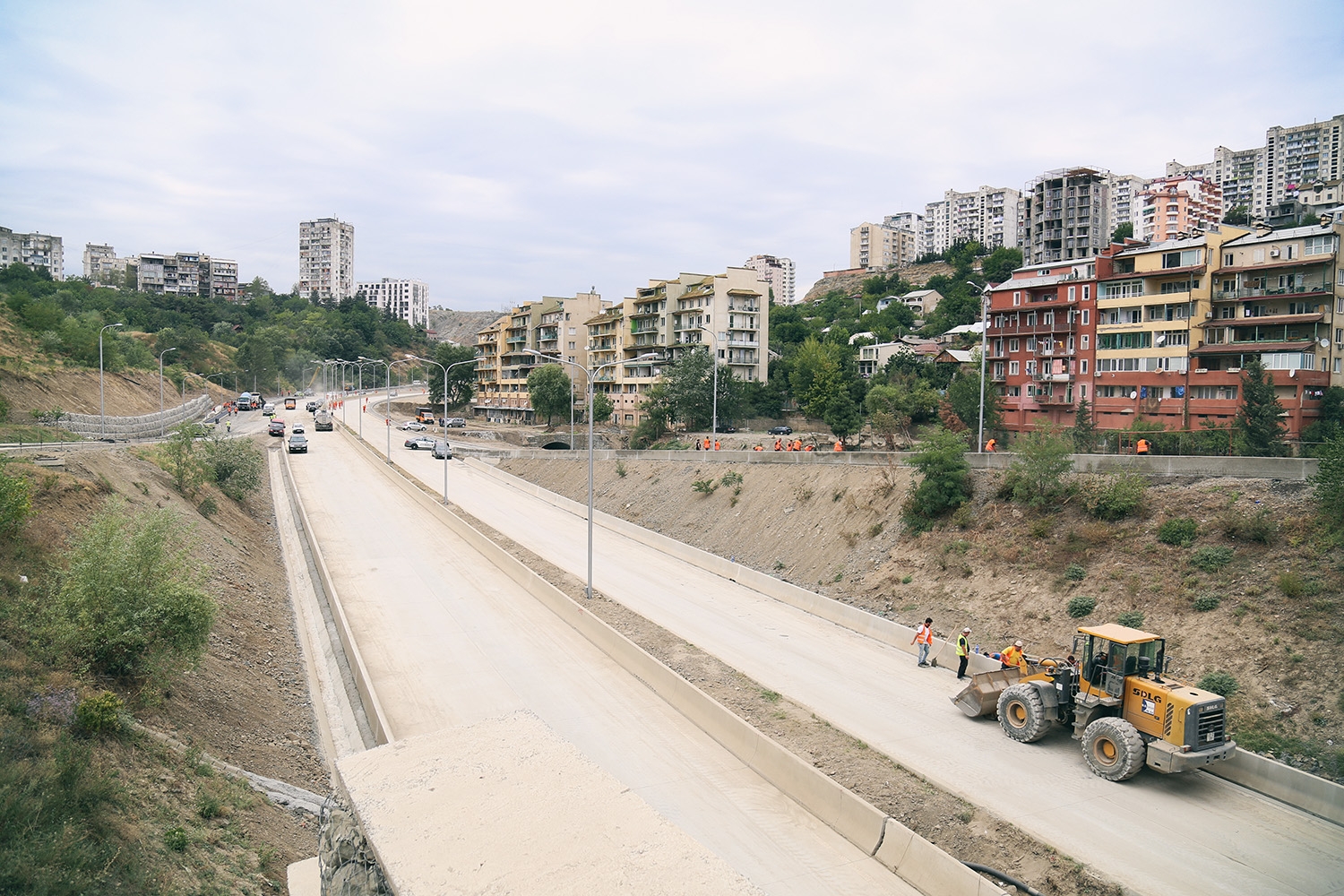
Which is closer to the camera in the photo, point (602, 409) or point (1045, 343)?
point (1045, 343)

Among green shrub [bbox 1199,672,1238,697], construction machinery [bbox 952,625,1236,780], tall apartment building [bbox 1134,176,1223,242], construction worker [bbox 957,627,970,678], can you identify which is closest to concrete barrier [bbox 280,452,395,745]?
construction machinery [bbox 952,625,1236,780]

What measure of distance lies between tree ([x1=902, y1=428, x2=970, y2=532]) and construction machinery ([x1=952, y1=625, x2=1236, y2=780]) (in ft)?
47.6

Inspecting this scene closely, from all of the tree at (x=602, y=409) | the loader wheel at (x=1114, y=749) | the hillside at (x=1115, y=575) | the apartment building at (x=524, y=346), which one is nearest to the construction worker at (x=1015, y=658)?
the loader wheel at (x=1114, y=749)

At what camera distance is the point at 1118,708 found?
16078 mm

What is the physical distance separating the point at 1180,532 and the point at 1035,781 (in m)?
13.4

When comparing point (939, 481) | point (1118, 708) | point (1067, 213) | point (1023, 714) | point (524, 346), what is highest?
point (1067, 213)

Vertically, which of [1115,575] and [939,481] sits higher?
[939,481]

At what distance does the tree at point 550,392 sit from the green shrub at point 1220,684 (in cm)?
8047

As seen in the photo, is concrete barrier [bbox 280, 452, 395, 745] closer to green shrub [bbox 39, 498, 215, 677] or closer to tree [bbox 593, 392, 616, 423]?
green shrub [bbox 39, 498, 215, 677]

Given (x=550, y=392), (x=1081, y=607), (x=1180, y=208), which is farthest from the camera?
(x=1180, y=208)

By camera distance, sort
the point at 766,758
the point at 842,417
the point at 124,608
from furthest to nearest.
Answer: the point at 842,417, the point at 766,758, the point at 124,608

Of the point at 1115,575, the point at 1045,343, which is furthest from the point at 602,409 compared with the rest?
the point at 1115,575

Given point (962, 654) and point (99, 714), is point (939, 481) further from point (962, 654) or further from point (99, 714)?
point (99, 714)

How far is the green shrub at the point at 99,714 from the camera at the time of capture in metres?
12.8
